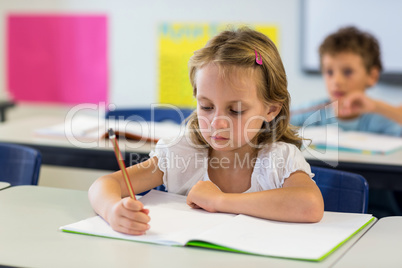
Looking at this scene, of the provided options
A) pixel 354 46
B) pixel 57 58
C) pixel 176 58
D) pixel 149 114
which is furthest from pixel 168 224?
pixel 57 58

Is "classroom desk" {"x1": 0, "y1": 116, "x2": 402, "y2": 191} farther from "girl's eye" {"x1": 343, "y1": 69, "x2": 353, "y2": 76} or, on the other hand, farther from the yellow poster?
the yellow poster

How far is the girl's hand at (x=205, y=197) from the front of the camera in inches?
48.0

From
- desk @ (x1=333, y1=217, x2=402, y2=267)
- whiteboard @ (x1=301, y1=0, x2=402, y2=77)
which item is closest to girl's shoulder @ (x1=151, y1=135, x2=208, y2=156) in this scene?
desk @ (x1=333, y1=217, x2=402, y2=267)

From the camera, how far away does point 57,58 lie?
383 cm

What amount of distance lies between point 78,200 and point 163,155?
24 cm

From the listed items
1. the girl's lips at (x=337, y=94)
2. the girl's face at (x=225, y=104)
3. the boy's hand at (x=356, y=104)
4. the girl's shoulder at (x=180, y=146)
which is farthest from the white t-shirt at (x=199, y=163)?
the girl's lips at (x=337, y=94)

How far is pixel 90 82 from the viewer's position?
12.3 feet

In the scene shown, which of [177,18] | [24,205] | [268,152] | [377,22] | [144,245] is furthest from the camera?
[177,18]

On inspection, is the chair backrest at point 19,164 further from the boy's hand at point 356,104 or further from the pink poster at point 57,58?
the pink poster at point 57,58

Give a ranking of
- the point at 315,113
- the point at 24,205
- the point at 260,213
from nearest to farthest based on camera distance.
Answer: the point at 260,213, the point at 24,205, the point at 315,113

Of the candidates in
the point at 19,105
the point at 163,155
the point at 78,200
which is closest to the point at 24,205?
the point at 78,200

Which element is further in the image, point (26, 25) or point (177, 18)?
point (26, 25)

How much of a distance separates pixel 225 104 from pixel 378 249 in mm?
444

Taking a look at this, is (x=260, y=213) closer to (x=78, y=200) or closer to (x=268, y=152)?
(x=268, y=152)
